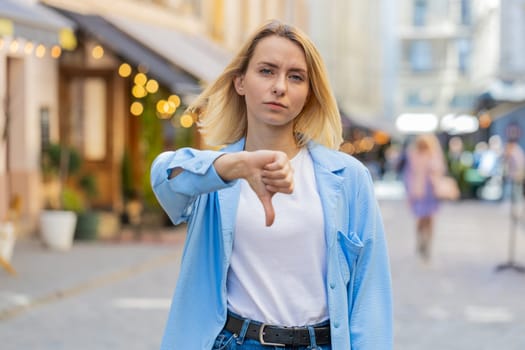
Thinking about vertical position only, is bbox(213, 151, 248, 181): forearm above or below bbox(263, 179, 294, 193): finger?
above

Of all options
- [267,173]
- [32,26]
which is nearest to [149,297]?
[32,26]

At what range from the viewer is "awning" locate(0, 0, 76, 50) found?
34.5 ft

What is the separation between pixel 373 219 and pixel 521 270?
1096 centimetres

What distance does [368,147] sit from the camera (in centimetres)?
6712

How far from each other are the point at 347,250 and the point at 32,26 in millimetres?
8697

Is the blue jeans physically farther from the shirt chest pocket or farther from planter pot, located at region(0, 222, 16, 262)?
planter pot, located at region(0, 222, 16, 262)

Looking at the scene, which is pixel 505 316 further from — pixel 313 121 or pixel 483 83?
pixel 483 83

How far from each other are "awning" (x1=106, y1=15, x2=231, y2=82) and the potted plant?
8.36ft

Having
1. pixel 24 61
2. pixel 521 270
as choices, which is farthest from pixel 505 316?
pixel 24 61

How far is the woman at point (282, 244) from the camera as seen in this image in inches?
114

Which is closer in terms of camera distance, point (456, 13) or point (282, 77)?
point (282, 77)

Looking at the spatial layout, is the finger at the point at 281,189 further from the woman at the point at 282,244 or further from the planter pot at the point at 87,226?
the planter pot at the point at 87,226

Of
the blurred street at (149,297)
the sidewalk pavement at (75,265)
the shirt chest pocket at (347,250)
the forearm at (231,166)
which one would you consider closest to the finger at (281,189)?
the forearm at (231,166)

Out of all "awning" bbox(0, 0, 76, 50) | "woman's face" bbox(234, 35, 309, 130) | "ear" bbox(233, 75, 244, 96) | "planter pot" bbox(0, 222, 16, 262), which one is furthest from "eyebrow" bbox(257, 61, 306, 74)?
"planter pot" bbox(0, 222, 16, 262)
